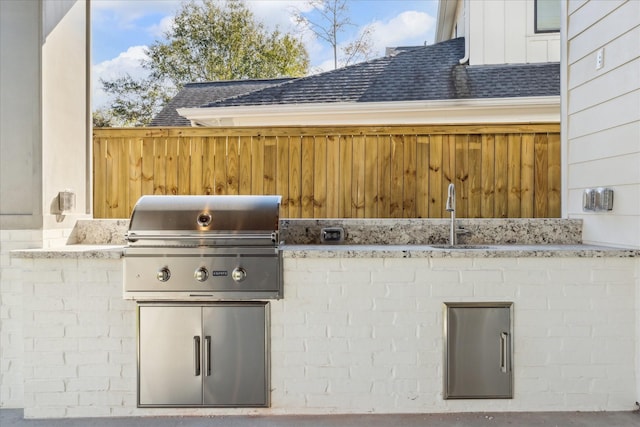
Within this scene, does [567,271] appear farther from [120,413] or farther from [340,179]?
[120,413]

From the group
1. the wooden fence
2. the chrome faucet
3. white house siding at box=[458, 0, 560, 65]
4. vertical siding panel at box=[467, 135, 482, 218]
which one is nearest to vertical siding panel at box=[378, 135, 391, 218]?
the wooden fence

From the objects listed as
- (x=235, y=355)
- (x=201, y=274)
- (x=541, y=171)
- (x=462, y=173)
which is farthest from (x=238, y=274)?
(x=541, y=171)

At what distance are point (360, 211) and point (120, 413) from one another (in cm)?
189

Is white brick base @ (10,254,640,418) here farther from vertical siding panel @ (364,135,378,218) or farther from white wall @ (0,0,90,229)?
vertical siding panel @ (364,135,378,218)

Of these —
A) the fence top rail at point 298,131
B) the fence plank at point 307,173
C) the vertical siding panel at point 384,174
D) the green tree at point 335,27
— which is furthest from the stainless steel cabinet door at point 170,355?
the green tree at point 335,27

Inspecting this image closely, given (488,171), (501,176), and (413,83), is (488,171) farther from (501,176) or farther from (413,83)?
(413,83)

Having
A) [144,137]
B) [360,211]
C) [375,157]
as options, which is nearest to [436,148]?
[375,157]

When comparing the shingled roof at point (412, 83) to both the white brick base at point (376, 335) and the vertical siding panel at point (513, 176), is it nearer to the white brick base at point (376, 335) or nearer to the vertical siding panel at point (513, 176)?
the vertical siding panel at point (513, 176)

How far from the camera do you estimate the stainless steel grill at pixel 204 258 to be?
208cm

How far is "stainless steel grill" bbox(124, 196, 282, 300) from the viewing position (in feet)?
6.82

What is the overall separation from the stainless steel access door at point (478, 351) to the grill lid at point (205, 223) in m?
1.11

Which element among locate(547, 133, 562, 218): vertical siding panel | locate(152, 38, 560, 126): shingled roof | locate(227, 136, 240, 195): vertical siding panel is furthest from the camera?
locate(152, 38, 560, 126): shingled roof

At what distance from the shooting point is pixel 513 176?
2.70 meters

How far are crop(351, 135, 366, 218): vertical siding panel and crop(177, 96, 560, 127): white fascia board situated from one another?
1221 millimetres
